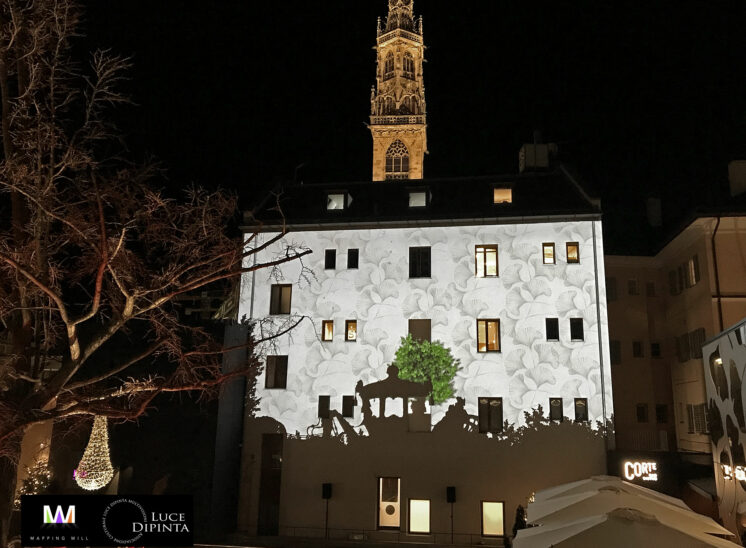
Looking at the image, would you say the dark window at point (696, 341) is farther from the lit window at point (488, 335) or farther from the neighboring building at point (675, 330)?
the lit window at point (488, 335)

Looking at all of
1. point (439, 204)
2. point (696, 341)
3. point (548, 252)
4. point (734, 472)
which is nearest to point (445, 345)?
point (548, 252)

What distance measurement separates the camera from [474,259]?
2638 cm

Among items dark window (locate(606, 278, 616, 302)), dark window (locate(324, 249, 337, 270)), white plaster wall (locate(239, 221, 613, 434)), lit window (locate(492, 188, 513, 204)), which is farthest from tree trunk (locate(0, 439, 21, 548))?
dark window (locate(606, 278, 616, 302))

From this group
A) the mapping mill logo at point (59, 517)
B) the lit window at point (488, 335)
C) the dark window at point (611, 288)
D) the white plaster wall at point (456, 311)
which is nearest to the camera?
the mapping mill logo at point (59, 517)

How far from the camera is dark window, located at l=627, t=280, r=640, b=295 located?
3291 centimetres

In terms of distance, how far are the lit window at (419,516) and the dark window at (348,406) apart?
4.10m

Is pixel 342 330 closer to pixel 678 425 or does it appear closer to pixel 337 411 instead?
pixel 337 411

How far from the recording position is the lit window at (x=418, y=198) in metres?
28.1

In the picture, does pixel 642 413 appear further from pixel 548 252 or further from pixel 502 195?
pixel 502 195

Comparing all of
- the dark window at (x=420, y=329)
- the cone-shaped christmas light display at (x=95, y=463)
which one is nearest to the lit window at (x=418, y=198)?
the dark window at (x=420, y=329)

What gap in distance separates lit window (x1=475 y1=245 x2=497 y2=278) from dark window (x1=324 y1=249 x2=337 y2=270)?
604cm

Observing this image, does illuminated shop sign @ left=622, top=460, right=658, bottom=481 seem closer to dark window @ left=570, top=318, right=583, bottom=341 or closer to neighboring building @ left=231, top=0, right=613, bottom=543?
neighboring building @ left=231, top=0, right=613, bottom=543

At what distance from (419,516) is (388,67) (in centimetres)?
4945

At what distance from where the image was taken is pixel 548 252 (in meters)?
26.0
